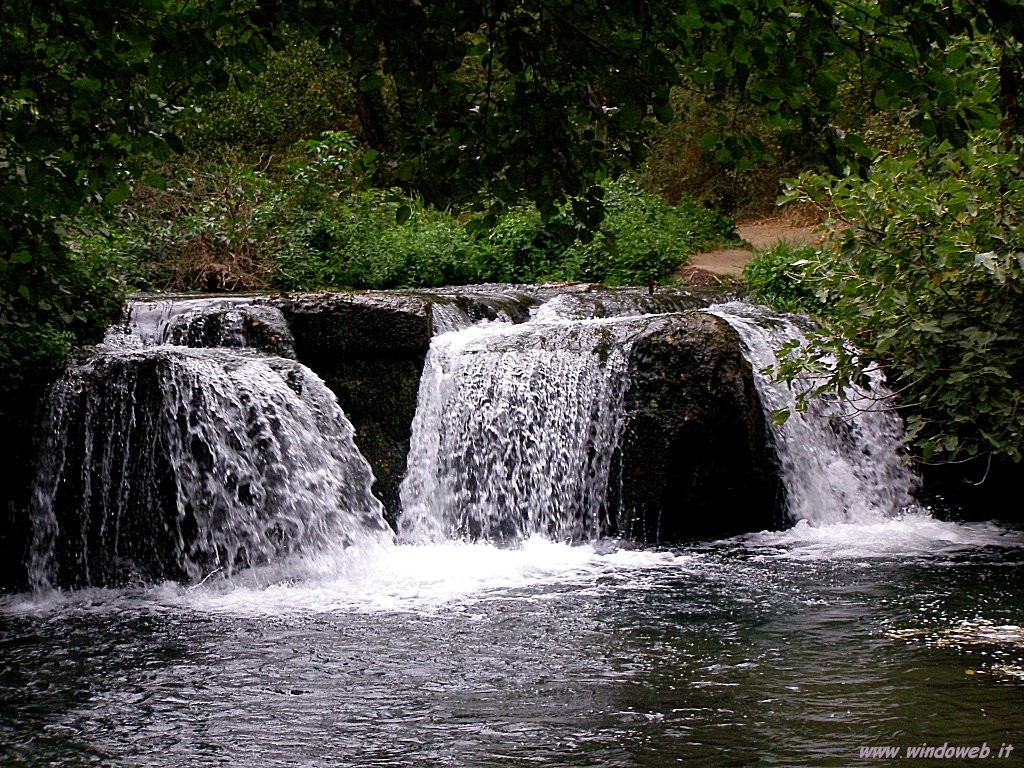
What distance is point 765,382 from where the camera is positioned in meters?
10.2

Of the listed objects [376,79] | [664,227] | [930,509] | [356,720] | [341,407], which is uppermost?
[664,227]

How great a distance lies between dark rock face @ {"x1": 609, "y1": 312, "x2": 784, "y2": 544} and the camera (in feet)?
30.8

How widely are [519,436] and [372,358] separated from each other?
1527mm

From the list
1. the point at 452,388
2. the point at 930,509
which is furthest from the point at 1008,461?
the point at 452,388

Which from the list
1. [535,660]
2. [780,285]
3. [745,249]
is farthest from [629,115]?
[745,249]

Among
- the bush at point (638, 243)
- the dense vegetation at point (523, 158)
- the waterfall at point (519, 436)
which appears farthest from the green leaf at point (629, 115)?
the bush at point (638, 243)

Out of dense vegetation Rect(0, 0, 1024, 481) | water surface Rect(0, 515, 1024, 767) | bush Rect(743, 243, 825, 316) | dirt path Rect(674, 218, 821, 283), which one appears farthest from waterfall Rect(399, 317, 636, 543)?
bush Rect(743, 243, 825, 316)

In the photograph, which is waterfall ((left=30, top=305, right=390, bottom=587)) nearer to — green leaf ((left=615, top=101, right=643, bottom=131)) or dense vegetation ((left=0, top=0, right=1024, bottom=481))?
dense vegetation ((left=0, top=0, right=1024, bottom=481))

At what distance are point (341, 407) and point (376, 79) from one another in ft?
20.7

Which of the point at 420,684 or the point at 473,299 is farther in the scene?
the point at 473,299

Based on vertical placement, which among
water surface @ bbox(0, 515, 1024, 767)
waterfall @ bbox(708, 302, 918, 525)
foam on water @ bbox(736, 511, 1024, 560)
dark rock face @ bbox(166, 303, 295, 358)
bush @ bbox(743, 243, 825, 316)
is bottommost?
water surface @ bbox(0, 515, 1024, 767)

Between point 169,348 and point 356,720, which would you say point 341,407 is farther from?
point 356,720

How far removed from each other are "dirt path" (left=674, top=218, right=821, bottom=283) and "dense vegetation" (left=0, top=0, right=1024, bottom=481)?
1.44ft

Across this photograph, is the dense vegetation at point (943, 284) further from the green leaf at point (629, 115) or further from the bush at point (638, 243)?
the bush at point (638, 243)
